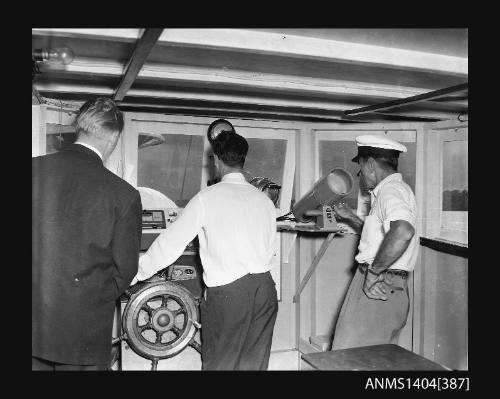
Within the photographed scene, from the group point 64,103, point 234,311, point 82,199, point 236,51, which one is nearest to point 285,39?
point 236,51

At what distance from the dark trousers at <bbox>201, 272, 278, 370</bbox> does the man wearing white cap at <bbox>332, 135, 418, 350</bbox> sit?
0.66 meters

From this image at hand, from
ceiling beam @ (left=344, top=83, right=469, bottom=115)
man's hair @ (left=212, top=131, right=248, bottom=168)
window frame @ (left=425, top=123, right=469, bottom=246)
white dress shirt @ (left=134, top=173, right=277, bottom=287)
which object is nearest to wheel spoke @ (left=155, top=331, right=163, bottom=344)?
white dress shirt @ (left=134, top=173, right=277, bottom=287)

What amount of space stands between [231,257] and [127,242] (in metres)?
0.69

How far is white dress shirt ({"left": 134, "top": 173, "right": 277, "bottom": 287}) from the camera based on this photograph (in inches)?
108

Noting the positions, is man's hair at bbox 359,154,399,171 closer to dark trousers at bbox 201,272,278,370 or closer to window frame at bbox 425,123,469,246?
dark trousers at bbox 201,272,278,370

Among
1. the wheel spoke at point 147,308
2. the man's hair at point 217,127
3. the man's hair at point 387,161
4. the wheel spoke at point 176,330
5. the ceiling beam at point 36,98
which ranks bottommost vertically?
the wheel spoke at point 176,330

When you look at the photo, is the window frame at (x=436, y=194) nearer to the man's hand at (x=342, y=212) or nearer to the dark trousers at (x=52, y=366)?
the man's hand at (x=342, y=212)

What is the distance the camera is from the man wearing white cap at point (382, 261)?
3049 millimetres

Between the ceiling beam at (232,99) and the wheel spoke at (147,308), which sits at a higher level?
the ceiling beam at (232,99)

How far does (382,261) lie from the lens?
304cm

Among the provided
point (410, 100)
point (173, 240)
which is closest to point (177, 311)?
point (173, 240)

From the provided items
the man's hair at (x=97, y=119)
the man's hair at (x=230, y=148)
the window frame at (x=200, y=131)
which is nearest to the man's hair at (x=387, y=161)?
the man's hair at (x=230, y=148)

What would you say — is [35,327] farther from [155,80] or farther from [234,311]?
[155,80]

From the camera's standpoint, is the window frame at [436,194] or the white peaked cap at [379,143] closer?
the white peaked cap at [379,143]
